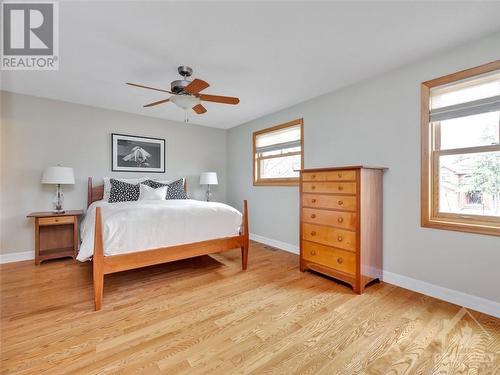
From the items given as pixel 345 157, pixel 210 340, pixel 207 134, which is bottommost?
pixel 210 340

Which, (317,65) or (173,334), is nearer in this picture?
(173,334)

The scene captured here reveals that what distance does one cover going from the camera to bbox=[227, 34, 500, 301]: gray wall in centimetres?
196

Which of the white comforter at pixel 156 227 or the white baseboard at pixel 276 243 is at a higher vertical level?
the white comforter at pixel 156 227

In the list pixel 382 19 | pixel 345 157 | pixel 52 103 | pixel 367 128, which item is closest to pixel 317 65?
pixel 382 19

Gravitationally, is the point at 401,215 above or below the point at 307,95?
below

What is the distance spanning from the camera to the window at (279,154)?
3.65 metres

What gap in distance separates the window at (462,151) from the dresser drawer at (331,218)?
69cm

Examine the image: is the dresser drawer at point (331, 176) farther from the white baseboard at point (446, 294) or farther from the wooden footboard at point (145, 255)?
the white baseboard at point (446, 294)

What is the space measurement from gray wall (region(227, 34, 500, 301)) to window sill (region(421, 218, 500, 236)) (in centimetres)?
5

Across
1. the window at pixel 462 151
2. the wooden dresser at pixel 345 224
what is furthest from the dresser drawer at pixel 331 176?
the window at pixel 462 151

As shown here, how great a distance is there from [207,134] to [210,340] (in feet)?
13.2

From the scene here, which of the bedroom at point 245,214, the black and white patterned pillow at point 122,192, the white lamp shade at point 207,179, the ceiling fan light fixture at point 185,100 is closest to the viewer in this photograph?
the bedroom at point 245,214

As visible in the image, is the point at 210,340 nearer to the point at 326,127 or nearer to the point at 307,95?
the point at 326,127

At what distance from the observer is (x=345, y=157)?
2949 mm
